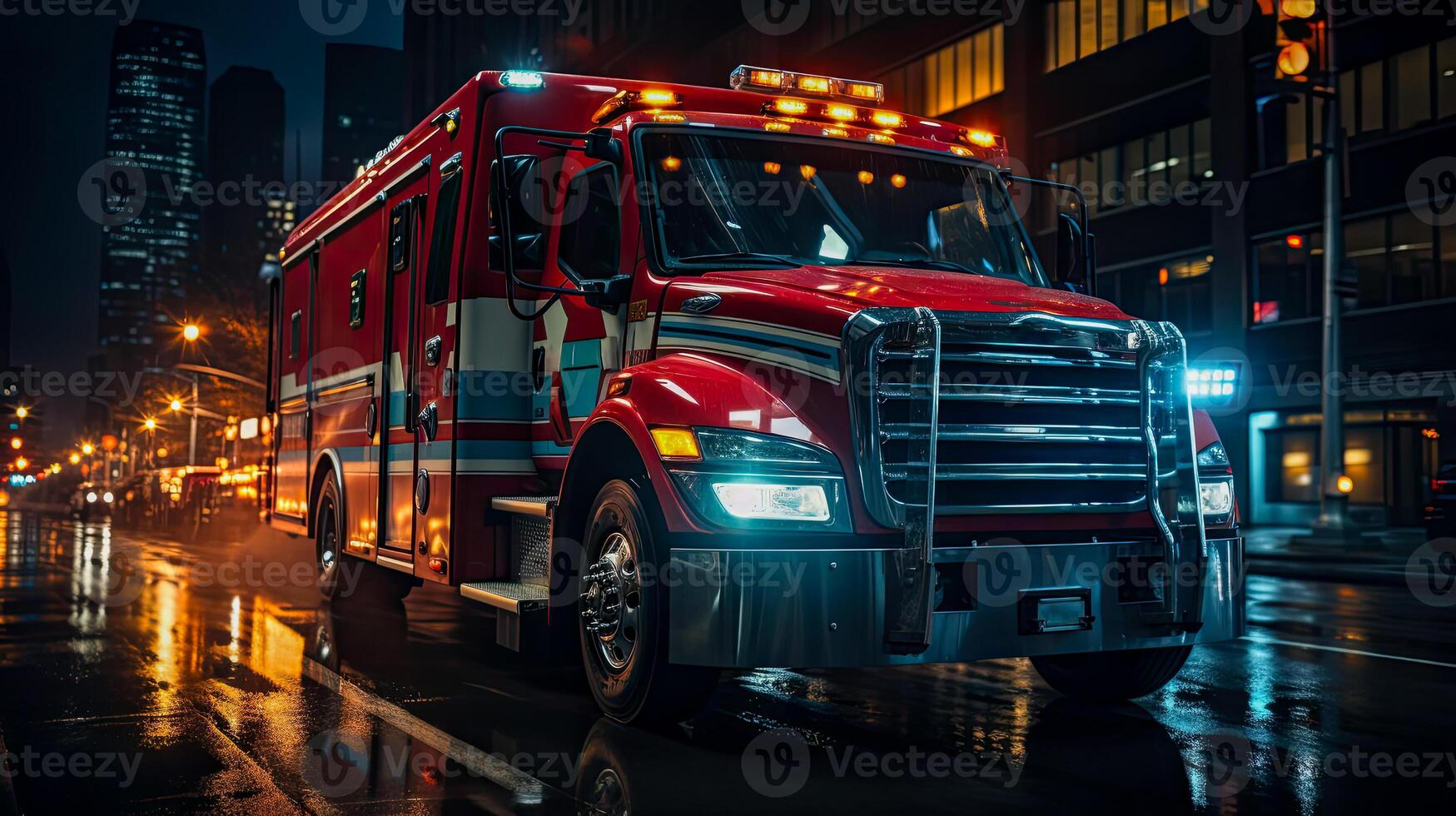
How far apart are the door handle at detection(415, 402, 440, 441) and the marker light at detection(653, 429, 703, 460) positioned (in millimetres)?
2951

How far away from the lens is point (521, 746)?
20.2ft

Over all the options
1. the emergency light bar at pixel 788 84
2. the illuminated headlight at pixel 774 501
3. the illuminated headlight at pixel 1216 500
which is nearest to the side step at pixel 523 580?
the illuminated headlight at pixel 774 501

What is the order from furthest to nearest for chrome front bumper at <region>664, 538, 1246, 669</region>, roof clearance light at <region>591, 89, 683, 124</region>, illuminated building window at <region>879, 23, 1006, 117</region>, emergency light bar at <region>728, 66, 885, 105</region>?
illuminated building window at <region>879, 23, 1006, 117</region> → emergency light bar at <region>728, 66, 885, 105</region> → roof clearance light at <region>591, 89, 683, 124</region> → chrome front bumper at <region>664, 538, 1246, 669</region>

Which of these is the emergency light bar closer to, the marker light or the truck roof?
the truck roof

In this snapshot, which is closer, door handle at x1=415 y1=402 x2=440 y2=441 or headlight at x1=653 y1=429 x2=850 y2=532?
headlight at x1=653 y1=429 x2=850 y2=532

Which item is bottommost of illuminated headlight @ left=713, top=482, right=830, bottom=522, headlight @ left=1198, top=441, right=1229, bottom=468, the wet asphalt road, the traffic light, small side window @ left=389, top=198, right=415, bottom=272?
the wet asphalt road

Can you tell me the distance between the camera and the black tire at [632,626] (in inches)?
240

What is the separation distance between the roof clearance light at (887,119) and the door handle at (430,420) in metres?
3.18

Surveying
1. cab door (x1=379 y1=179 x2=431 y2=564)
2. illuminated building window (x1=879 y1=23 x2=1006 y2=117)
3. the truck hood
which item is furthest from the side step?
illuminated building window (x1=879 y1=23 x2=1006 y2=117)

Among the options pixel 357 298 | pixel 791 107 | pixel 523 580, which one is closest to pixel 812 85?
pixel 791 107

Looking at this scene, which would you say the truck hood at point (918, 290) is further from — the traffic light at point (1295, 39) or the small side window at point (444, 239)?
the traffic light at point (1295, 39)

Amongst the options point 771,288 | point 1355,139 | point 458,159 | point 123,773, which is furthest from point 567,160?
point 1355,139

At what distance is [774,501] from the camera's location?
18.9ft

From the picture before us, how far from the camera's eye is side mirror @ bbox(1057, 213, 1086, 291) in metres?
8.41
